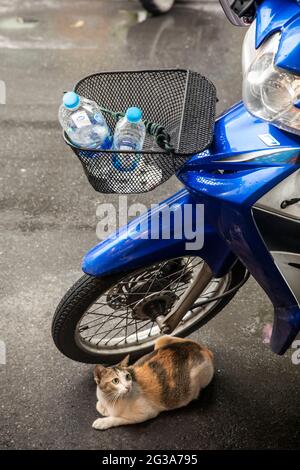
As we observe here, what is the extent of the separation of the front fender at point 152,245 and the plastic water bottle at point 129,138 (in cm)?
27

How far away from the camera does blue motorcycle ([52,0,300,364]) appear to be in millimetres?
1302

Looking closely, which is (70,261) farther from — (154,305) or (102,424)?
(102,424)

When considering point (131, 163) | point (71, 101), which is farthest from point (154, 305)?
point (71, 101)

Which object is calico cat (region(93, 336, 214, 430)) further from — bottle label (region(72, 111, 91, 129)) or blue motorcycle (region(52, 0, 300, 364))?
bottle label (region(72, 111, 91, 129))

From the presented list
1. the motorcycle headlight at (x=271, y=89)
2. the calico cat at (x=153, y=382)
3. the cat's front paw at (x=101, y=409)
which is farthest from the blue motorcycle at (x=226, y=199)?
the cat's front paw at (x=101, y=409)

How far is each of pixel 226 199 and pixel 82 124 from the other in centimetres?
44

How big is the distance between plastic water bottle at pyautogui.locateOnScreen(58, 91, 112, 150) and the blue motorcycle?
0.07 metres

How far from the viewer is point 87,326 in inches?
84.7

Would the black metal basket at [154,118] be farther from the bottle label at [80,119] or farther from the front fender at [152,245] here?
the front fender at [152,245]

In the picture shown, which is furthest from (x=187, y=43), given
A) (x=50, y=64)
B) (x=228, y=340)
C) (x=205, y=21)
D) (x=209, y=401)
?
(x=209, y=401)

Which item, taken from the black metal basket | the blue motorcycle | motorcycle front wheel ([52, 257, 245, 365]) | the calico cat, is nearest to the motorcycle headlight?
the blue motorcycle

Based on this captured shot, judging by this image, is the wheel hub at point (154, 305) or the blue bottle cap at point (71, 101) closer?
the blue bottle cap at point (71, 101)

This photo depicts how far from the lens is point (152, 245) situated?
1.68 m

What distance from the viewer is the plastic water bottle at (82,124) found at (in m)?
1.37
